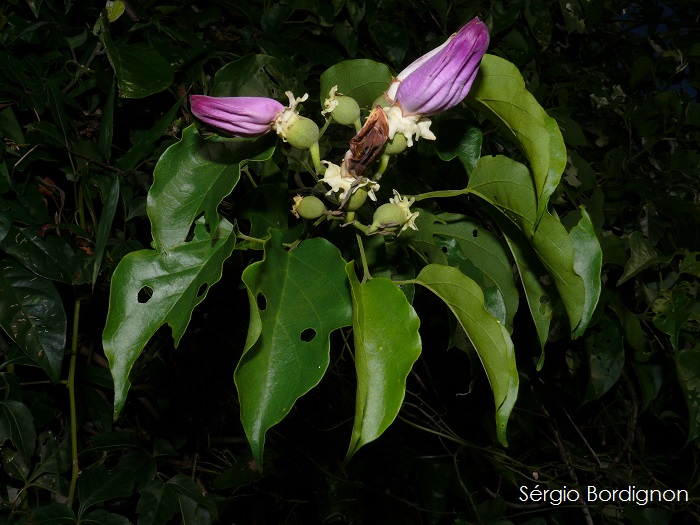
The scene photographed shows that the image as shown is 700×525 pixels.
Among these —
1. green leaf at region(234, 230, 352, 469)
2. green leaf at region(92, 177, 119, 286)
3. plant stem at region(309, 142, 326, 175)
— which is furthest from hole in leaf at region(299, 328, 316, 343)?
green leaf at region(92, 177, 119, 286)

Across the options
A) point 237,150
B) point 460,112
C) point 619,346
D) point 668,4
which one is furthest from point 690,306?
point 668,4

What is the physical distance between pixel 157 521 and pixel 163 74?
0.63 m

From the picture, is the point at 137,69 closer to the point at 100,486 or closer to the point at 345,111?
the point at 345,111

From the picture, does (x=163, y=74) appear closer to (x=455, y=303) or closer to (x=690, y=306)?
(x=455, y=303)

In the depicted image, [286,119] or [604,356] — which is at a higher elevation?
[286,119]

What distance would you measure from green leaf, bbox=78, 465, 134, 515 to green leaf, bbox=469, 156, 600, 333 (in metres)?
0.69

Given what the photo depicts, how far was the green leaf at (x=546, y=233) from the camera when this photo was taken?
46 centimetres

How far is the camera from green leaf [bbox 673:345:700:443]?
3.02 feet

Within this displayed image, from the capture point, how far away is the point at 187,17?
875mm

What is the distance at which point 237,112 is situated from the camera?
0.45m

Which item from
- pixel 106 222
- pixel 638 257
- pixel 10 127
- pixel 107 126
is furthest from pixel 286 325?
pixel 638 257

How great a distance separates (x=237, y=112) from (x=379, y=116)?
0.11m

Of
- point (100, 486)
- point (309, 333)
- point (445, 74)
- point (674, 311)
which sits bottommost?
point (100, 486)

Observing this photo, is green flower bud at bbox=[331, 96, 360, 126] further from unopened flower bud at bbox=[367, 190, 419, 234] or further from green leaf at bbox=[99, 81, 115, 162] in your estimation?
green leaf at bbox=[99, 81, 115, 162]
